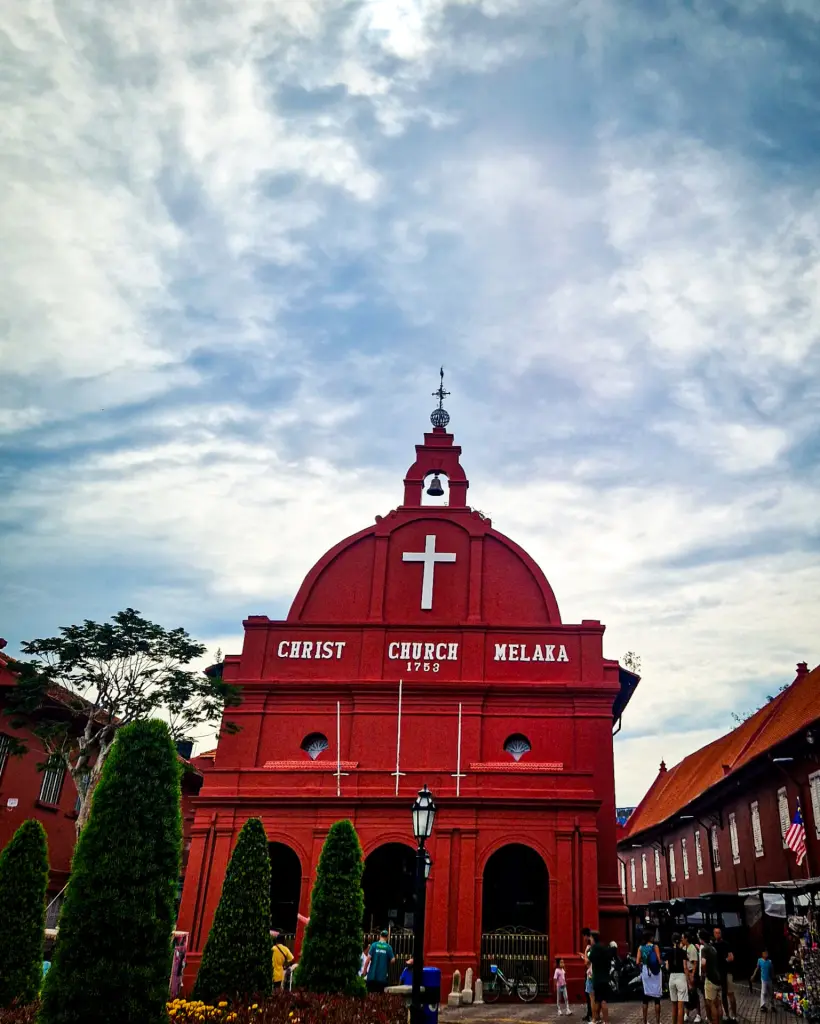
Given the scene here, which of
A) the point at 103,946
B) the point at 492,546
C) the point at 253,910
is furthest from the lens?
the point at 492,546

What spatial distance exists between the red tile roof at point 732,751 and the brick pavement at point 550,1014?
20.3 feet

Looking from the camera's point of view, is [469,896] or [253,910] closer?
[253,910]

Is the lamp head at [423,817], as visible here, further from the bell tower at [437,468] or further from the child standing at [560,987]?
the bell tower at [437,468]

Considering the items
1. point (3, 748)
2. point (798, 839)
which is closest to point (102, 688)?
point (3, 748)

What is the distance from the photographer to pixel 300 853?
21.4 meters

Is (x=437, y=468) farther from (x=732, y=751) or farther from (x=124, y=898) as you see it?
(x=124, y=898)

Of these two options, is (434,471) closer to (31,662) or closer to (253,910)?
(31,662)

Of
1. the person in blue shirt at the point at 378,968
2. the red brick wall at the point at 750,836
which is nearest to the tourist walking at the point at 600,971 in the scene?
the person in blue shirt at the point at 378,968

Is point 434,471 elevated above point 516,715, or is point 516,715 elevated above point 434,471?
point 434,471

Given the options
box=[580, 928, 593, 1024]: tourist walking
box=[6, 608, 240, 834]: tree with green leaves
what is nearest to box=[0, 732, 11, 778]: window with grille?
box=[6, 608, 240, 834]: tree with green leaves

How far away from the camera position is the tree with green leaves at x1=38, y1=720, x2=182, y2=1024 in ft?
26.8

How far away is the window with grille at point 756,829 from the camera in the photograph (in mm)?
24141

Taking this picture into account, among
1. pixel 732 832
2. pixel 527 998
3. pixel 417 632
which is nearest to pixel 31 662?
pixel 417 632

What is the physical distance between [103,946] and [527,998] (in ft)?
43.2
